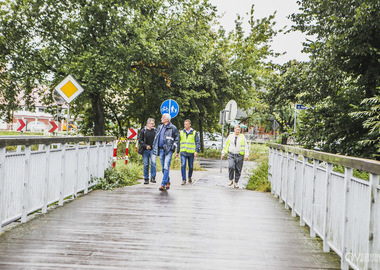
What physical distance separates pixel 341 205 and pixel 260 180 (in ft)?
26.4

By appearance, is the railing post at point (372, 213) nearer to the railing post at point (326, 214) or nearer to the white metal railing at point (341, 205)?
the white metal railing at point (341, 205)

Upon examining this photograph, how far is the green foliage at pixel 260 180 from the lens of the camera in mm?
11914

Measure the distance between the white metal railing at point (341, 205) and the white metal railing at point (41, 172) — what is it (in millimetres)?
3867

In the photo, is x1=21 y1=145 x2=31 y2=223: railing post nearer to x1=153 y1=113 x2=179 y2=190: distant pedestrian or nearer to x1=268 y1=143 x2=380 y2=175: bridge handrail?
x1=268 y1=143 x2=380 y2=175: bridge handrail

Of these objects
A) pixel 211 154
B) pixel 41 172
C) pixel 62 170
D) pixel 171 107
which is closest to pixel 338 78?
pixel 171 107

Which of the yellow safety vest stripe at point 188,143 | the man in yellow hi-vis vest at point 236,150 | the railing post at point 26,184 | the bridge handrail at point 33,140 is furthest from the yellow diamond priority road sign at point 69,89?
the man in yellow hi-vis vest at point 236,150

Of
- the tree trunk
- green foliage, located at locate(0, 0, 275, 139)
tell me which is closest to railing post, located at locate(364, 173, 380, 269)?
green foliage, located at locate(0, 0, 275, 139)

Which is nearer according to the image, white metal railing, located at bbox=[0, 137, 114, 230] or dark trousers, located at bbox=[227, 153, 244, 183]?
white metal railing, located at bbox=[0, 137, 114, 230]

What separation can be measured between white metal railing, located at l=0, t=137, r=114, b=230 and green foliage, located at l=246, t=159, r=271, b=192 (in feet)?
15.4

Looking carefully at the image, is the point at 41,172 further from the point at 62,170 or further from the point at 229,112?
the point at 229,112

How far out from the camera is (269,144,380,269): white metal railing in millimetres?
3660

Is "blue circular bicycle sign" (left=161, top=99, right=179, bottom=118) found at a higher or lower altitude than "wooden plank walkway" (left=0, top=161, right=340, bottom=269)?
higher

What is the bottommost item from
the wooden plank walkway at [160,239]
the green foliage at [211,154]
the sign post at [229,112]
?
the green foliage at [211,154]

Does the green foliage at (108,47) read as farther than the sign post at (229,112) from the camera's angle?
Yes
